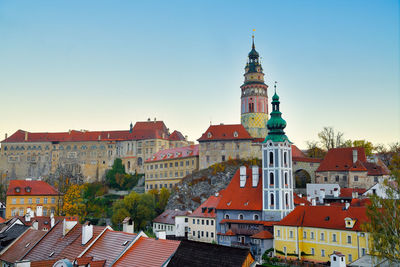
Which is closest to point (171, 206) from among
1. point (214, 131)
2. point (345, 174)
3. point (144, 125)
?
point (214, 131)

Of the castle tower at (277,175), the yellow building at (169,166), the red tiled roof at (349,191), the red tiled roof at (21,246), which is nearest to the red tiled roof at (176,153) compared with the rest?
the yellow building at (169,166)

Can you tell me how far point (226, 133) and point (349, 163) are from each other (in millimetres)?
→ 21586

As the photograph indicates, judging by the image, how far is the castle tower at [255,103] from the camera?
244 feet

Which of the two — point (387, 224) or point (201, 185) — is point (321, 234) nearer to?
point (387, 224)

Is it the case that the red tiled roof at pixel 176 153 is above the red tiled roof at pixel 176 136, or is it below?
below

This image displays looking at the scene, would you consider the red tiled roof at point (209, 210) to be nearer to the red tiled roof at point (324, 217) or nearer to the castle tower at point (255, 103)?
the red tiled roof at point (324, 217)

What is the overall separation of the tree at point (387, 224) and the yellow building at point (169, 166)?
53.4 metres

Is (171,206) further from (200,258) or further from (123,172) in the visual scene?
(200,258)

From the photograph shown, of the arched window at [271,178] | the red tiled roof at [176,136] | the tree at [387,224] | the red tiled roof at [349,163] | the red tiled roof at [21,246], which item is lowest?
the red tiled roof at [21,246]

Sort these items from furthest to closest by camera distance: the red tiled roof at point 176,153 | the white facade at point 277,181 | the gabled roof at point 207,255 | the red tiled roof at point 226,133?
1. the red tiled roof at point 176,153
2. the red tiled roof at point 226,133
3. the white facade at point 277,181
4. the gabled roof at point 207,255

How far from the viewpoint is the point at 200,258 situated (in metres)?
18.2

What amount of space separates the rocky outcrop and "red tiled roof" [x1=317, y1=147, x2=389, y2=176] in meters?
11.2

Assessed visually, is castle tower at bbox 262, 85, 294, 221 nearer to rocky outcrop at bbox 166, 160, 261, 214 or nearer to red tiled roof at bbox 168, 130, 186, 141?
rocky outcrop at bbox 166, 160, 261, 214

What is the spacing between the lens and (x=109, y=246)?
21734mm
